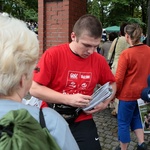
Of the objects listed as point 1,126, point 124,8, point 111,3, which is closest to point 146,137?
point 1,126

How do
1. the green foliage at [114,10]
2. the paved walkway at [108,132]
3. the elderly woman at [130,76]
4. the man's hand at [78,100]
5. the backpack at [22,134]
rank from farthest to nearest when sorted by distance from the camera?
the green foliage at [114,10], the paved walkway at [108,132], the elderly woman at [130,76], the man's hand at [78,100], the backpack at [22,134]

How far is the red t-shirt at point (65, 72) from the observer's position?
2.09 metres

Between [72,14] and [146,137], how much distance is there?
2.78 meters

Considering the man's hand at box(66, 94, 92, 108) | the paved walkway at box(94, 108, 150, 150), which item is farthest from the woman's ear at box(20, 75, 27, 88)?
the paved walkway at box(94, 108, 150, 150)

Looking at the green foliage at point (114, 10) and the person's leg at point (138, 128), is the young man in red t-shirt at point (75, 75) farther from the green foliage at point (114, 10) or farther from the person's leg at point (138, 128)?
the green foliage at point (114, 10)

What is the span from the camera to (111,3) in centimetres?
1401

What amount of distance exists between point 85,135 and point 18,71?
1.24 metres

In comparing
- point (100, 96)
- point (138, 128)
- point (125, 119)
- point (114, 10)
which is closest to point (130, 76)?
point (125, 119)

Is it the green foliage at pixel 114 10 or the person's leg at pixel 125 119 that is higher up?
the green foliage at pixel 114 10

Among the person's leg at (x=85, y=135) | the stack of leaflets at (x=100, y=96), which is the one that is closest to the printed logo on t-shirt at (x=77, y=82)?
the stack of leaflets at (x=100, y=96)

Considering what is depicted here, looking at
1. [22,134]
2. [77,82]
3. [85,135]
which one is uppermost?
[22,134]

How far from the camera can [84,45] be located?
2.12 meters

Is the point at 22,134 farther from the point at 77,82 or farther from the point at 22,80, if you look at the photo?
the point at 77,82

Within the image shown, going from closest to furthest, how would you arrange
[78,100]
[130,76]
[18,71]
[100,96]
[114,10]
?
[18,71]
[78,100]
[100,96]
[130,76]
[114,10]
